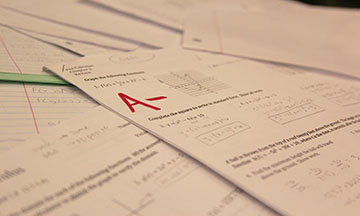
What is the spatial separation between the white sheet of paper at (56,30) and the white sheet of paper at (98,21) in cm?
1

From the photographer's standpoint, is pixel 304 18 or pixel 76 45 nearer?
pixel 76 45

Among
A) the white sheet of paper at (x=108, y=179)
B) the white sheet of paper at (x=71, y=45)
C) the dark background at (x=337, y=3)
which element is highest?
the dark background at (x=337, y=3)

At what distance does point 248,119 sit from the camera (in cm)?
38

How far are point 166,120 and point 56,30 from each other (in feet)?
1.03

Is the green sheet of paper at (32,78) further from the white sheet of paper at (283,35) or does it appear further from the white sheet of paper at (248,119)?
the white sheet of paper at (283,35)

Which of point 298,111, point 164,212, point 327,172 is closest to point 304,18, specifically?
point 298,111

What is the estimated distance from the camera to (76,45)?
Result: 0.52m

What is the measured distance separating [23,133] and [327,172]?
28 centimetres

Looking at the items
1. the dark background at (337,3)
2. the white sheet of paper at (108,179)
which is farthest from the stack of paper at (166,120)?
the dark background at (337,3)

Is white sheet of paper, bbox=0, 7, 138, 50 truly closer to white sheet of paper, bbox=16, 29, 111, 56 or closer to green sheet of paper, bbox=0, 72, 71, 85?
white sheet of paper, bbox=16, 29, 111, 56

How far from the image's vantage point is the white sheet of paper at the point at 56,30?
1.78ft

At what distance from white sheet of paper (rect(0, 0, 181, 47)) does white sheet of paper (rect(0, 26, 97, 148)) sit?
115mm

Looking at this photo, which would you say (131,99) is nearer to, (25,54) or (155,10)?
(25,54)

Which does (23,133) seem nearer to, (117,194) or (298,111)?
(117,194)
